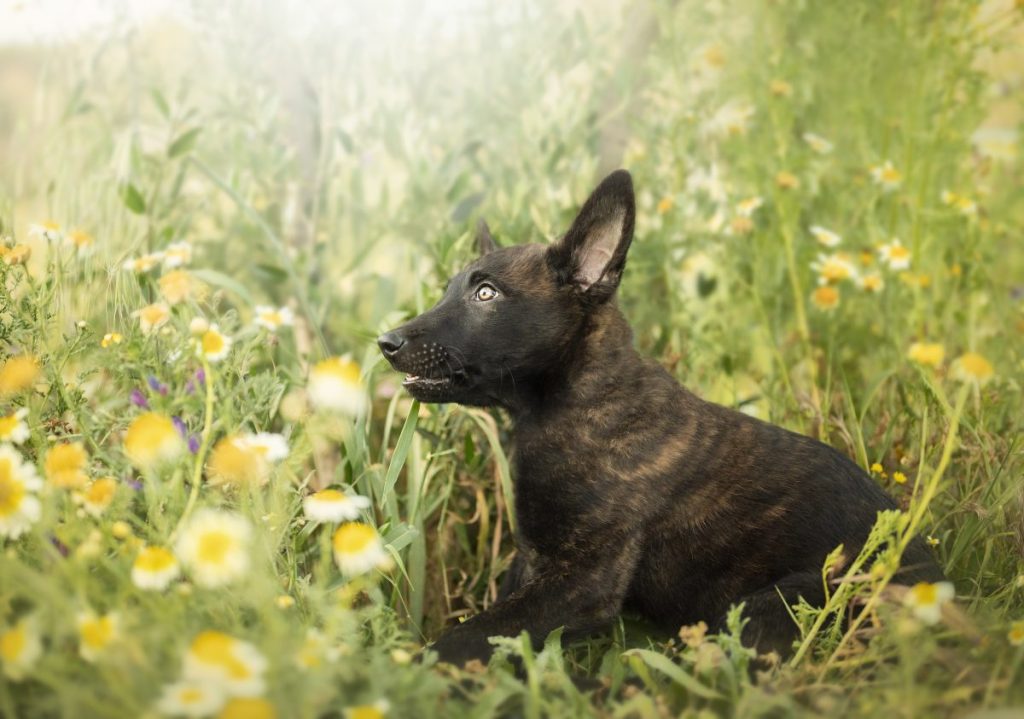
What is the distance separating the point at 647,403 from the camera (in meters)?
2.64

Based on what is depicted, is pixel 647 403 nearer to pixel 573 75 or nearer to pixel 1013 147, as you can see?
pixel 573 75

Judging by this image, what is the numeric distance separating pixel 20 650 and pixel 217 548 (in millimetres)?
327

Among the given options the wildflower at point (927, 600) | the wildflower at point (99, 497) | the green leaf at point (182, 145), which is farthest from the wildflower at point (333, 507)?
the green leaf at point (182, 145)

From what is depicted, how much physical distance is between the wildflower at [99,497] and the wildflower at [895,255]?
10.1 ft

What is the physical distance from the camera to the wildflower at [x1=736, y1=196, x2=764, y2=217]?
387 cm

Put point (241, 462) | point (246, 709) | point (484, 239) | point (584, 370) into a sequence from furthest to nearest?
point (484, 239) < point (584, 370) < point (241, 462) < point (246, 709)

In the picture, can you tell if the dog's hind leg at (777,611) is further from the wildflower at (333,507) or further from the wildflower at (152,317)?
the wildflower at (152,317)

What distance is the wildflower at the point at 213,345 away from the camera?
6.54 feet

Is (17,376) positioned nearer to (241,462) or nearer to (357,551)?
(241,462)

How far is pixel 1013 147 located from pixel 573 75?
2696 millimetres

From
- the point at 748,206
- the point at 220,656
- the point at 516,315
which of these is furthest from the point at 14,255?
the point at 748,206

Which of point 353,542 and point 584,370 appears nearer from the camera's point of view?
point 353,542

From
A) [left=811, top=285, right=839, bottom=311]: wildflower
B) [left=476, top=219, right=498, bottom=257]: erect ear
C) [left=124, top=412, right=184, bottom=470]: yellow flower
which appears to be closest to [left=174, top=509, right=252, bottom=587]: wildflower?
[left=124, top=412, right=184, bottom=470]: yellow flower

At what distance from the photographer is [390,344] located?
2557 mm
